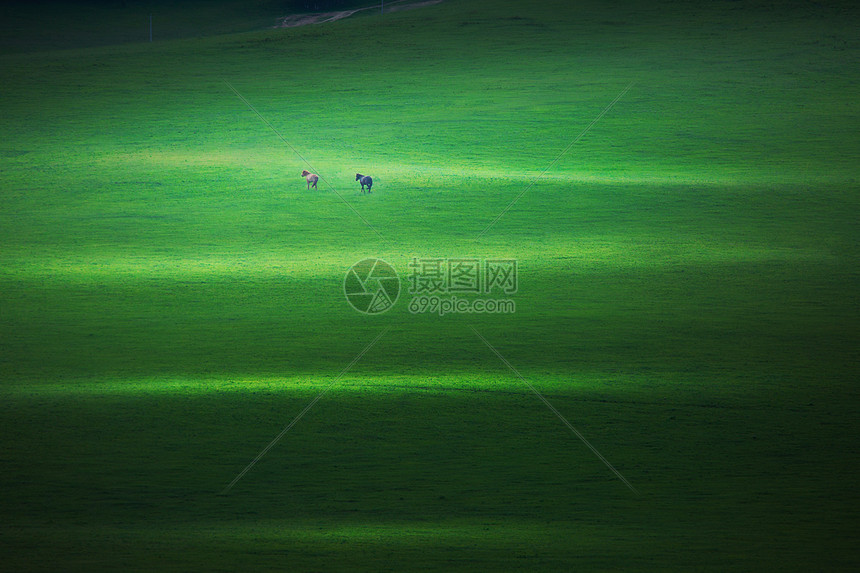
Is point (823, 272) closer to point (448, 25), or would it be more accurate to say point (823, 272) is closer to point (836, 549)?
point (836, 549)

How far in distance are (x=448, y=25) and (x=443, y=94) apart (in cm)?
586

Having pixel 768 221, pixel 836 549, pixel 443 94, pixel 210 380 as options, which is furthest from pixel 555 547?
pixel 443 94

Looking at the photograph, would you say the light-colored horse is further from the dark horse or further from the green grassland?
the dark horse

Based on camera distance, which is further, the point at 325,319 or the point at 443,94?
the point at 443,94

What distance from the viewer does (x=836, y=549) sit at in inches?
309
